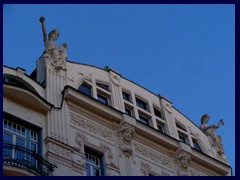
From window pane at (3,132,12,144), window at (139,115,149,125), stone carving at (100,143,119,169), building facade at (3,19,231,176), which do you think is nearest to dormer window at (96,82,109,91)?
building facade at (3,19,231,176)

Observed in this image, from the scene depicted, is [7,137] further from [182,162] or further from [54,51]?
[182,162]

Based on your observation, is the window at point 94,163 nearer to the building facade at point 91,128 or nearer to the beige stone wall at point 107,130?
the building facade at point 91,128

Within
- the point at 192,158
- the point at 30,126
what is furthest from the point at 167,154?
the point at 30,126

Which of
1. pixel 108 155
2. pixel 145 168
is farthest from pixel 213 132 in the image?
pixel 108 155

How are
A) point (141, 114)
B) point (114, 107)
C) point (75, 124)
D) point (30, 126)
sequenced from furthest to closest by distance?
1. point (141, 114)
2. point (114, 107)
3. point (75, 124)
4. point (30, 126)

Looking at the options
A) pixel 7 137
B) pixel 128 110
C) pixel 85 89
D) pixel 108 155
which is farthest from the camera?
pixel 128 110

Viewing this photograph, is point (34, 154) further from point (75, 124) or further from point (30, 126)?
point (75, 124)

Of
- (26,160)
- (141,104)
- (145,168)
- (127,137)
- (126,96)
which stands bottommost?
(26,160)

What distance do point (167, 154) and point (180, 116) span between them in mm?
3651

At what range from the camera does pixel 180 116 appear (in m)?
27.2

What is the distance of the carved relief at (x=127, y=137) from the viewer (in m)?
22.1

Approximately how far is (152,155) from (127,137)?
1.30 meters

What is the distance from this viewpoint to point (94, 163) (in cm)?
2105

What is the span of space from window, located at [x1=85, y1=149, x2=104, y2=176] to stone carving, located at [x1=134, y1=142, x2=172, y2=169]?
1.91 m
